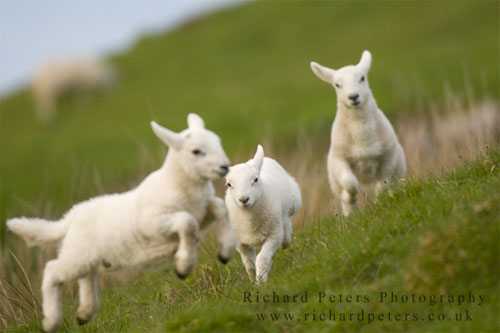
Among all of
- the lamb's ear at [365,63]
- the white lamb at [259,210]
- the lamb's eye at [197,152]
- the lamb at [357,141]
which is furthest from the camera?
the lamb's ear at [365,63]

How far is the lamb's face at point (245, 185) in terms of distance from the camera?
7547 millimetres

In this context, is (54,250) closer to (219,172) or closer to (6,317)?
(6,317)

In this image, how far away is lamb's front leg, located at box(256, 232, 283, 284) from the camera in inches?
306

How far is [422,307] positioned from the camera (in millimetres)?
6219

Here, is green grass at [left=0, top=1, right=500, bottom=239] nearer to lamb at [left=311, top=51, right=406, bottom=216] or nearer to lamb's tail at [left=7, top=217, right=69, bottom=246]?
lamb at [left=311, top=51, right=406, bottom=216]

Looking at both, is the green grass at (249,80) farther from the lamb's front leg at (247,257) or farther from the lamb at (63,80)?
the lamb's front leg at (247,257)

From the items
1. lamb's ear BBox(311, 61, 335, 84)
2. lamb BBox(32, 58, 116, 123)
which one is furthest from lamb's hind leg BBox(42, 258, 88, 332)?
lamb BBox(32, 58, 116, 123)

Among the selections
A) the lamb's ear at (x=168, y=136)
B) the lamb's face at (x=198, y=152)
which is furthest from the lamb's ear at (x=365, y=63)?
the lamb's ear at (x=168, y=136)

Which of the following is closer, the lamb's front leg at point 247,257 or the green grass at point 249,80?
the lamb's front leg at point 247,257

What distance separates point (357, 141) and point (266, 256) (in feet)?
7.02

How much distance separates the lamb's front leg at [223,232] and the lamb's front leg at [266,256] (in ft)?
4.60

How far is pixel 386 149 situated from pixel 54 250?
651cm

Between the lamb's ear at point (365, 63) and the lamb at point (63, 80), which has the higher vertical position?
the lamb at point (63, 80)

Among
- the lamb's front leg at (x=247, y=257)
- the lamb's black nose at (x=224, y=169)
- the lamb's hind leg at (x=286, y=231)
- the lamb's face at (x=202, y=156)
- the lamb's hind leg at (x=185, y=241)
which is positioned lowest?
the lamb's front leg at (x=247, y=257)
